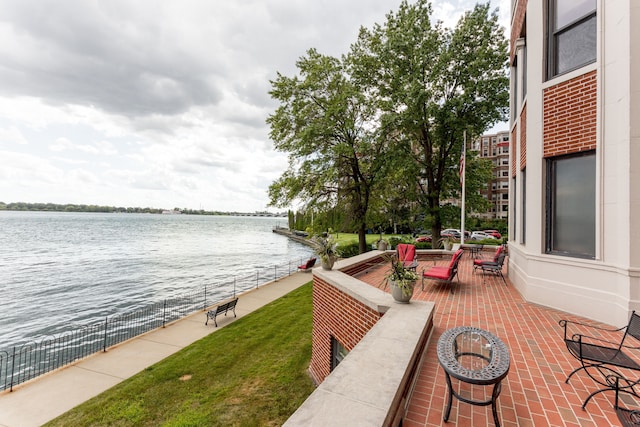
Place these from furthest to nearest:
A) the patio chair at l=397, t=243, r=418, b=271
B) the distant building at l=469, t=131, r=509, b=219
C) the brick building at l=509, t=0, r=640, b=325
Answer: the distant building at l=469, t=131, r=509, b=219 < the patio chair at l=397, t=243, r=418, b=271 < the brick building at l=509, t=0, r=640, b=325

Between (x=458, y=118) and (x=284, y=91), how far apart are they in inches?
454

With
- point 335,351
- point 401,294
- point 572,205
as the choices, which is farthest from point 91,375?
point 572,205

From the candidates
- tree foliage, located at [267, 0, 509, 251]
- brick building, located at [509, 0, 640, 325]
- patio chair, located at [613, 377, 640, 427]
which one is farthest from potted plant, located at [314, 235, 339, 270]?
tree foliage, located at [267, 0, 509, 251]

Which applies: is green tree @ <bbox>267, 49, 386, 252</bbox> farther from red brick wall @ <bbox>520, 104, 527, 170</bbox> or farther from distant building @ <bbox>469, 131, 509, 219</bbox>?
distant building @ <bbox>469, 131, 509, 219</bbox>

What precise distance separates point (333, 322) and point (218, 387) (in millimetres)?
4484

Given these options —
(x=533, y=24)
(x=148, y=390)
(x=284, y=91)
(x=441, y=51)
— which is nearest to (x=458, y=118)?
(x=441, y=51)

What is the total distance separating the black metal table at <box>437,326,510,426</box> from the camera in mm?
2857

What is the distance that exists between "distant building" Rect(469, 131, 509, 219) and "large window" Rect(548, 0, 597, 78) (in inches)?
2457

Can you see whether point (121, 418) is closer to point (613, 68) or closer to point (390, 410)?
point (390, 410)

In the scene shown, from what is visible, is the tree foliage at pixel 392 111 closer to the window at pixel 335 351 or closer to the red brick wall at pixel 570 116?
the red brick wall at pixel 570 116

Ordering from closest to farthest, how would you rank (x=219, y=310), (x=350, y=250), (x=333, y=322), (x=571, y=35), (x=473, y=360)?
(x=473, y=360) → (x=571, y=35) → (x=333, y=322) → (x=219, y=310) → (x=350, y=250)

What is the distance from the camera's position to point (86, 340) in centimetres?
1570

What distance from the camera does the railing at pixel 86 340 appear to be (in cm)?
1262

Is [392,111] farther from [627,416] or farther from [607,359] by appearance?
[627,416]
